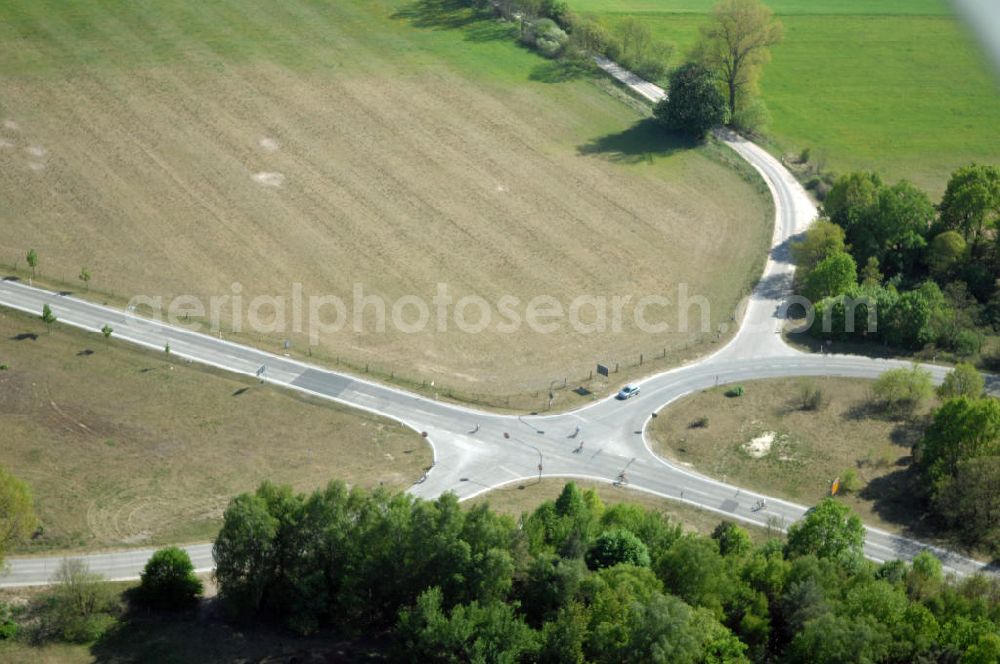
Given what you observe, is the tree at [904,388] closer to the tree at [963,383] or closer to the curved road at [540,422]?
the tree at [963,383]

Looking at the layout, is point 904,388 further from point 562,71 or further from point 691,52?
point 562,71

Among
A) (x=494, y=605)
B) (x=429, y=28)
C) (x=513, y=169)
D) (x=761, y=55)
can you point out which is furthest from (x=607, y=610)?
(x=429, y=28)

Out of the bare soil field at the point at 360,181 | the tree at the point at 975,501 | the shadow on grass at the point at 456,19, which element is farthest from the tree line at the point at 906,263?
the shadow on grass at the point at 456,19

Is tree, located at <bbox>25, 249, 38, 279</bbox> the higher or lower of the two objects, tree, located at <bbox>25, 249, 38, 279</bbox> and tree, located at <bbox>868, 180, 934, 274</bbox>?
the lower

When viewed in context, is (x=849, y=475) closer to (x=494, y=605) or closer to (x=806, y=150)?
(x=494, y=605)

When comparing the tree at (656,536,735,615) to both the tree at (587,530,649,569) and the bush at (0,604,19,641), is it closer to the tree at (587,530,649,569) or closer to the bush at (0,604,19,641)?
the tree at (587,530,649,569)

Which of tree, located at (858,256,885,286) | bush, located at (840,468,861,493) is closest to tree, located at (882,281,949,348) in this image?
tree, located at (858,256,885,286)

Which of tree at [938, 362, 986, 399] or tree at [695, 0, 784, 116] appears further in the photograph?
tree at [695, 0, 784, 116]

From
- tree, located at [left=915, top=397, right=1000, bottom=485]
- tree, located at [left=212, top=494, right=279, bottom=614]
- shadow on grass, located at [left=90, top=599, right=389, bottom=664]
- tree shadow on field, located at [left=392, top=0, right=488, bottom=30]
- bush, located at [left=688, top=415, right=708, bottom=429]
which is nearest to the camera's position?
shadow on grass, located at [left=90, top=599, right=389, bottom=664]
